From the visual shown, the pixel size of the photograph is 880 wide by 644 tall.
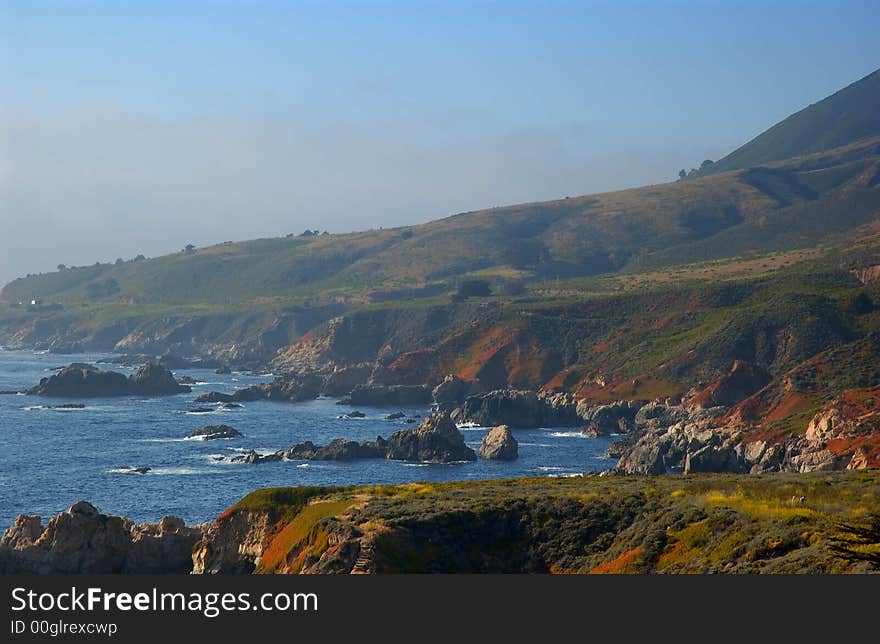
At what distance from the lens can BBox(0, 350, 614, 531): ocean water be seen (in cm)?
11112

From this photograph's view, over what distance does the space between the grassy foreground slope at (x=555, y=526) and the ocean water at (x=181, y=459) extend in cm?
3369

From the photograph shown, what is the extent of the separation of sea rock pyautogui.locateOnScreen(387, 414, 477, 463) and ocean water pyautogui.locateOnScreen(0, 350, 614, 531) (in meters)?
2.78

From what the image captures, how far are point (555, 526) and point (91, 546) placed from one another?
97.5 ft

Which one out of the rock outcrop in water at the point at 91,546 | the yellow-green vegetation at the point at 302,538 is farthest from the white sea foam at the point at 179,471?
the yellow-green vegetation at the point at 302,538

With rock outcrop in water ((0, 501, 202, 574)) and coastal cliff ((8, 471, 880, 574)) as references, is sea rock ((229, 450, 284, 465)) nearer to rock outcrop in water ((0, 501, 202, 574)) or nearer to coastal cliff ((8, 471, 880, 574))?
coastal cliff ((8, 471, 880, 574))

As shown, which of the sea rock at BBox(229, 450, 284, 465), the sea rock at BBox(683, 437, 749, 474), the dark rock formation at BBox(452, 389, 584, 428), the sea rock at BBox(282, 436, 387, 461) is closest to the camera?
the sea rock at BBox(683, 437, 749, 474)

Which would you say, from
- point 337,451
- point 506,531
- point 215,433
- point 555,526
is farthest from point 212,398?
point 555,526

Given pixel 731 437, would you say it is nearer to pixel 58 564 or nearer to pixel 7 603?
pixel 58 564

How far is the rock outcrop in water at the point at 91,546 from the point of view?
72.8 metres

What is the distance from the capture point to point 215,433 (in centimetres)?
15350

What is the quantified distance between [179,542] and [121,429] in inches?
3530

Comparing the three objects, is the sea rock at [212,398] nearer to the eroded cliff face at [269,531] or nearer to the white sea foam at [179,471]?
the white sea foam at [179,471]

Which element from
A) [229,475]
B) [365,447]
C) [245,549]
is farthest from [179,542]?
[365,447]

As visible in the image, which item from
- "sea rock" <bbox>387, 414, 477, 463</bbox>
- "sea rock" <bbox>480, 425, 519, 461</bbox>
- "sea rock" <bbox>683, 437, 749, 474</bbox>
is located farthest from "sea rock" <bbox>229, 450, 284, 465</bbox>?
"sea rock" <bbox>683, 437, 749, 474</bbox>
